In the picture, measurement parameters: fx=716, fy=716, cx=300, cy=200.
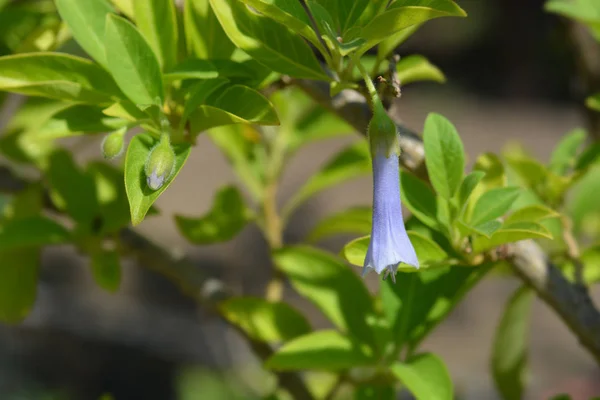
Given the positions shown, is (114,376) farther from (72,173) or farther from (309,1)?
(309,1)

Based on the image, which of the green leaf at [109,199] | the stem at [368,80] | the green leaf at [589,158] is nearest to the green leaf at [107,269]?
the green leaf at [109,199]

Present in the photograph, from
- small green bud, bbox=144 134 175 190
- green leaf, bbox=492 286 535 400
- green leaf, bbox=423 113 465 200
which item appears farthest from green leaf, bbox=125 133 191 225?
green leaf, bbox=492 286 535 400

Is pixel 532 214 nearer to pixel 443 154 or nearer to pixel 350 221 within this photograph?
pixel 443 154

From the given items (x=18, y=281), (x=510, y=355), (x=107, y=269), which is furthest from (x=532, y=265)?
(x=18, y=281)

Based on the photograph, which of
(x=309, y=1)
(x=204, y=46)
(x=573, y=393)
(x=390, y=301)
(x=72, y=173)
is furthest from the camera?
(x=573, y=393)

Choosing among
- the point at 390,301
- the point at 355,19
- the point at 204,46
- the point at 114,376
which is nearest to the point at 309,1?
the point at 355,19

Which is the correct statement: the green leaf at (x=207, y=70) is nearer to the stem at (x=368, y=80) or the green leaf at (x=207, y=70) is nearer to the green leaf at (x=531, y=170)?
the stem at (x=368, y=80)

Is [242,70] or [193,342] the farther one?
[193,342]
